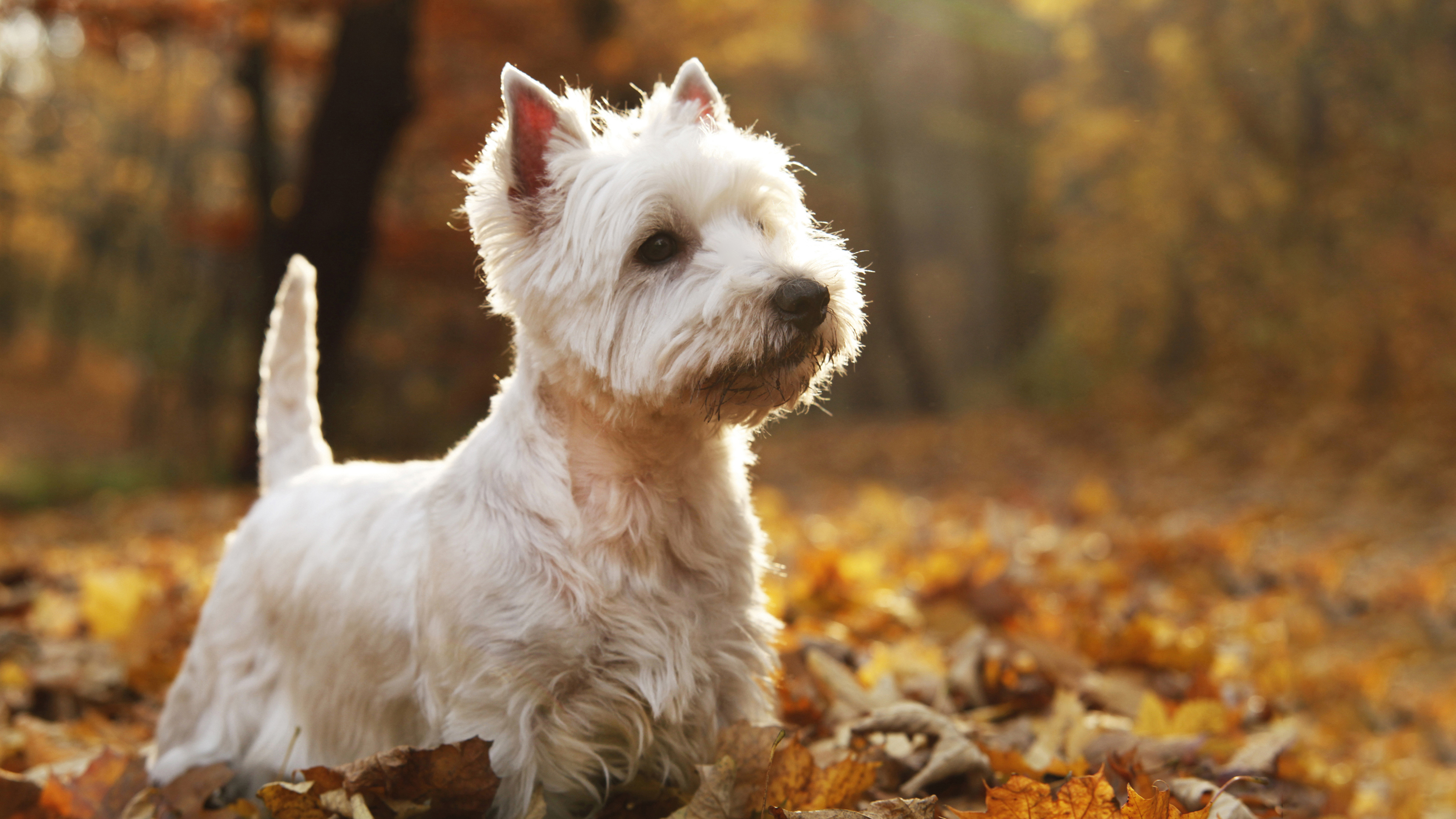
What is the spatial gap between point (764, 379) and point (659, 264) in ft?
1.12

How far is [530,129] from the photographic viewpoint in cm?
230

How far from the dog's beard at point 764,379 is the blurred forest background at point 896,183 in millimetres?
5627

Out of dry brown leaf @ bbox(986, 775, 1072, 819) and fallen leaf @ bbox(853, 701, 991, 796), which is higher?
fallen leaf @ bbox(853, 701, 991, 796)

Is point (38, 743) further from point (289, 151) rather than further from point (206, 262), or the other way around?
point (206, 262)

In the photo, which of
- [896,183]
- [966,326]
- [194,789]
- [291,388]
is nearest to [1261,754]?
[194,789]

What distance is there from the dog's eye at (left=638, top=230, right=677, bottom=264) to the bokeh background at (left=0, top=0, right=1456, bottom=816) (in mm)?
857

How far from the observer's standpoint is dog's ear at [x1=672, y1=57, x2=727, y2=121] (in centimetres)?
253

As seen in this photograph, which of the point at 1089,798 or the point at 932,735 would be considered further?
the point at 932,735

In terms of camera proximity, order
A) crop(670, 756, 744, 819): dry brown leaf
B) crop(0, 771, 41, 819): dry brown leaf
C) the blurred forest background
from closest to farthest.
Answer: crop(670, 756, 744, 819): dry brown leaf < crop(0, 771, 41, 819): dry brown leaf < the blurred forest background

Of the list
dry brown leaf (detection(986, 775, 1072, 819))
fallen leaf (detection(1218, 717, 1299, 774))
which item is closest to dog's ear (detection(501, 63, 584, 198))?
dry brown leaf (detection(986, 775, 1072, 819))

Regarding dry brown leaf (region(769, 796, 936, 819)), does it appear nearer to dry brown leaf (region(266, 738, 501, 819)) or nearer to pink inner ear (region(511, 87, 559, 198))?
dry brown leaf (region(266, 738, 501, 819))

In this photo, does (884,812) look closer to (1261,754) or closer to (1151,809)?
(1151,809)

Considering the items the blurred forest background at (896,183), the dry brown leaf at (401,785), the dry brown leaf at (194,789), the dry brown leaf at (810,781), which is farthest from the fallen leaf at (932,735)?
the blurred forest background at (896,183)

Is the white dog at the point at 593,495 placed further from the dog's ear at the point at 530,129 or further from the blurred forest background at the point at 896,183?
the blurred forest background at the point at 896,183
